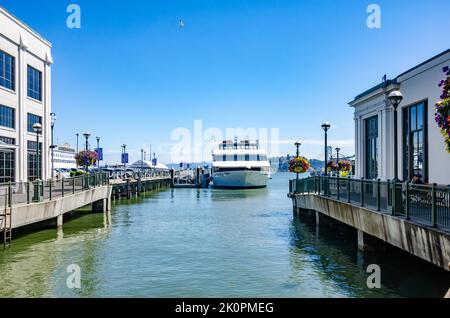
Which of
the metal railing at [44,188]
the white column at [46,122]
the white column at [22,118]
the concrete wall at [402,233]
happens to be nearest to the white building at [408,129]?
the concrete wall at [402,233]

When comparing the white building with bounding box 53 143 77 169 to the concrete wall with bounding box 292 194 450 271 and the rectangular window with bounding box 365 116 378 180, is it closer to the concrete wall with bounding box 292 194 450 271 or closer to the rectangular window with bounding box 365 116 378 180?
the rectangular window with bounding box 365 116 378 180

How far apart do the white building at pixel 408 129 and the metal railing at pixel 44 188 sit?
1666 cm

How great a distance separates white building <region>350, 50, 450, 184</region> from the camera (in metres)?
17.7

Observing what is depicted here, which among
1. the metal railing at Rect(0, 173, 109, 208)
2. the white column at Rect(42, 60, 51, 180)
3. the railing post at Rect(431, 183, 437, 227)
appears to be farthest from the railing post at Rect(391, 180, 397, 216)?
the white column at Rect(42, 60, 51, 180)

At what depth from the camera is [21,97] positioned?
1160 inches

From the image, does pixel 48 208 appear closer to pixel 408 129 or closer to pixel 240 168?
pixel 408 129

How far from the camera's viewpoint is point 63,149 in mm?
130250

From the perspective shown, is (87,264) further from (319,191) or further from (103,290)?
(319,191)

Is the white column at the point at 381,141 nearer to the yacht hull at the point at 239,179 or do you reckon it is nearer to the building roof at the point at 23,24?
the building roof at the point at 23,24

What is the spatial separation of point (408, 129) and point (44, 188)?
19379 millimetres

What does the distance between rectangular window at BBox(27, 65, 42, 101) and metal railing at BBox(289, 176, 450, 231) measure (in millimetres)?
22696

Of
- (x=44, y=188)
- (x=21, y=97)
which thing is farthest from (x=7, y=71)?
(x=44, y=188)

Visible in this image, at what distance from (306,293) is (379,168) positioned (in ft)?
43.9

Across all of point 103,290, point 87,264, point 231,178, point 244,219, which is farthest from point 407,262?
point 231,178
